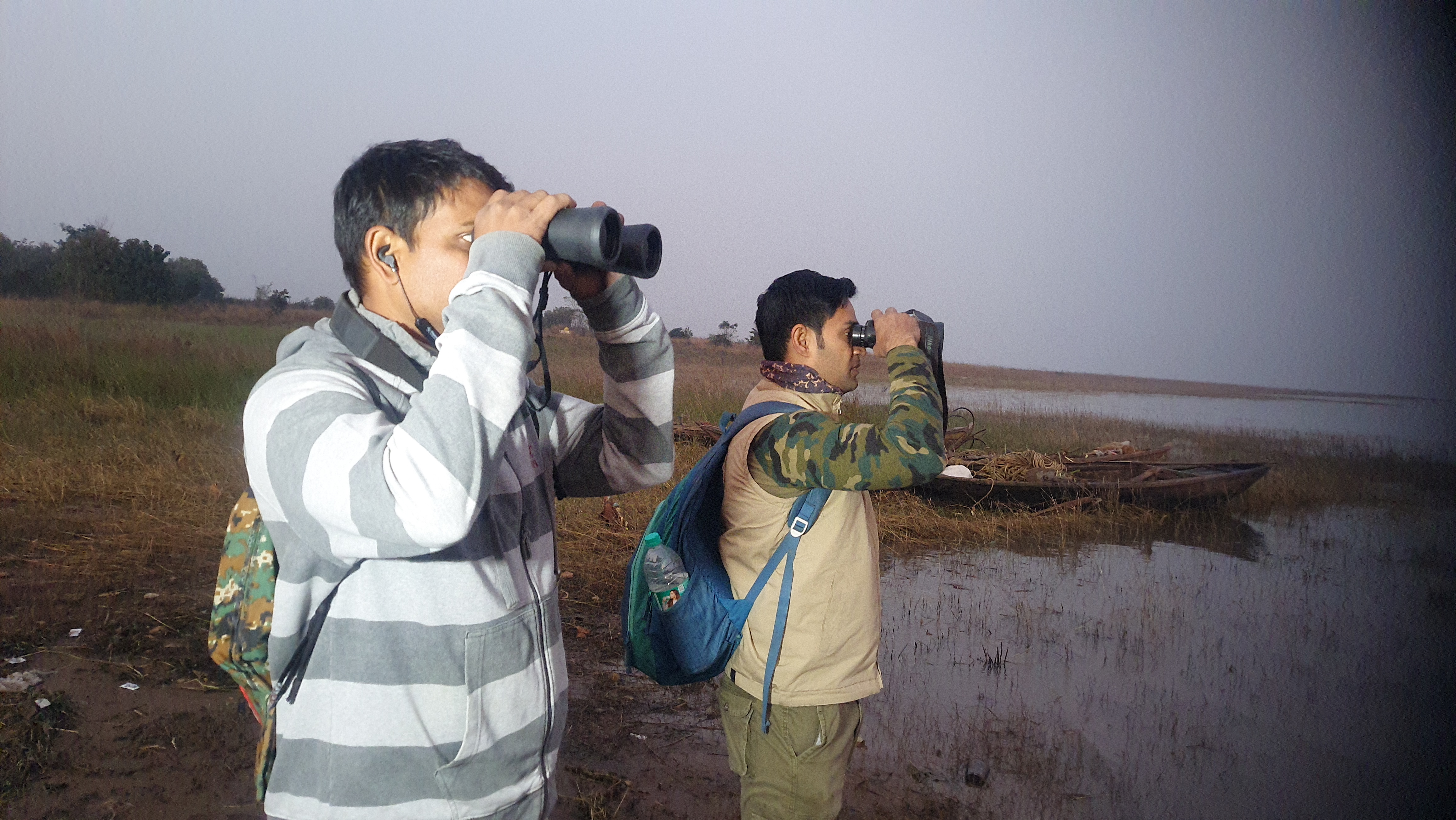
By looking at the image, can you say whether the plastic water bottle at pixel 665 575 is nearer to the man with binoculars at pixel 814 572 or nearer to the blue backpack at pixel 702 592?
the blue backpack at pixel 702 592

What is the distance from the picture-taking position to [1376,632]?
550cm

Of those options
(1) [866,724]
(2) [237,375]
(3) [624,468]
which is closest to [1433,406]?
(1) [866,724]

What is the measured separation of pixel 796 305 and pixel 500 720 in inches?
45.7

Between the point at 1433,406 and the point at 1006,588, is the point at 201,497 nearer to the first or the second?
the point at 1006,588

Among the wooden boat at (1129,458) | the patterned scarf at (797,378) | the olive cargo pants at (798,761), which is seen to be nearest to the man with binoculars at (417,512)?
the olive cargo pants at (798,761)

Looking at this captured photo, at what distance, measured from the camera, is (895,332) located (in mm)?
1818

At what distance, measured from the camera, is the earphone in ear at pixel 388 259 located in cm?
99

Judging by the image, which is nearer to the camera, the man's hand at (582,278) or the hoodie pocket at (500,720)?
A: the hoodie pocket at (500,720)

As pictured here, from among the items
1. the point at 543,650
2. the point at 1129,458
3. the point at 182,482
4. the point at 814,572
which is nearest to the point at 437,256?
the point at 543,650

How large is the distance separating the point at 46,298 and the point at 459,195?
37.6ft

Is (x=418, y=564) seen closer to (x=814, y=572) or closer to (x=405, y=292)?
(x=405, y=292)

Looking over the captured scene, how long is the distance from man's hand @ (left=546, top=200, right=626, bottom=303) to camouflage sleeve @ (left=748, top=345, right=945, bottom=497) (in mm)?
571

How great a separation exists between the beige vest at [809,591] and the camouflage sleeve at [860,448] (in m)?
0.05

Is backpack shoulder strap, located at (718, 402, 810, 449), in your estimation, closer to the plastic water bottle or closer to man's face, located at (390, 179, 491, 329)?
the plastic water bottle
